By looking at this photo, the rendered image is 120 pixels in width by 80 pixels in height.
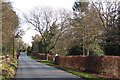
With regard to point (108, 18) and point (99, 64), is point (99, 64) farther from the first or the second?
point (108, 18)

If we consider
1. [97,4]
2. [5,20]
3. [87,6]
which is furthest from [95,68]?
[87,6]

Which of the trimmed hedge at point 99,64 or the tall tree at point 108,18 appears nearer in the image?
the trimmed hedge at point 99,64

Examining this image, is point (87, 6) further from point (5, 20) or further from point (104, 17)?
point (5, 20)

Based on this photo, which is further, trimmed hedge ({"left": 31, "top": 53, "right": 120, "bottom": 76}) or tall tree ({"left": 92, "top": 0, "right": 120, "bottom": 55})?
tall tree ({"left": 92, "top": 0, "right": 120, "bottom": 55})

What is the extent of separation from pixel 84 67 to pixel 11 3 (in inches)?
451

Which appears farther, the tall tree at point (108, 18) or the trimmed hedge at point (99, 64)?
the tall tree at point (108, 18)

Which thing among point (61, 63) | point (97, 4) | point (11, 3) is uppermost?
point (97, 4)

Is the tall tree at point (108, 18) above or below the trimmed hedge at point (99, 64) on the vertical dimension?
above

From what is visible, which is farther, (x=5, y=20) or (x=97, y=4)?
(x=97, y=4)

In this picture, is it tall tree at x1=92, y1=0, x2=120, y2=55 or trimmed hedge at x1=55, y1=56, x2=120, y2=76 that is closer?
trimmed hedge at x1=55, y1=56, x2=120, y2=76

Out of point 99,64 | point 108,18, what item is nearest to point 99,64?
point 99,64

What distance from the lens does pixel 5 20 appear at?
13453 millimetres

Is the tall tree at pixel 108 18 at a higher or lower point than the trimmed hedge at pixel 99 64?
higher

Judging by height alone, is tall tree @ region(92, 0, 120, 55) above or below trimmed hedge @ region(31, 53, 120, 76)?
above
